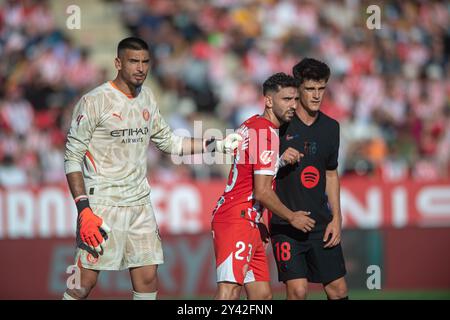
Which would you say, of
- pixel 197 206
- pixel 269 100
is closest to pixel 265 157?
pixel 269 100

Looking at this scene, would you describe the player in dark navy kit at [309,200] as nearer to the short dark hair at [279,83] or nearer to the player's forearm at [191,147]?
the short dark hair at [279,83]

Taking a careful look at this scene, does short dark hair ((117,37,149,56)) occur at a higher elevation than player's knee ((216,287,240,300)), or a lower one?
higher

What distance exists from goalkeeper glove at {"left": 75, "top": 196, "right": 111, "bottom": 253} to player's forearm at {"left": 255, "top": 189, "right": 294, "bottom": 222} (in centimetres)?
136

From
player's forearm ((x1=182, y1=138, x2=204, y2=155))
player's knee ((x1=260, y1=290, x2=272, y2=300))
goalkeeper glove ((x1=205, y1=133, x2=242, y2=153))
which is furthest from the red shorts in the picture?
player's forearm ((x1=182, y1=138, x2=204, y2=155))

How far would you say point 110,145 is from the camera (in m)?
7.52

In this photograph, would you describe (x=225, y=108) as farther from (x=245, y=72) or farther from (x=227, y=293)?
(x=227, y=293)

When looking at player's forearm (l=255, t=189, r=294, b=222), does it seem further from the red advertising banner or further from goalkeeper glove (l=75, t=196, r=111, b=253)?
the red advertising banner

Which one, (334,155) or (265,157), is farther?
(334,155)

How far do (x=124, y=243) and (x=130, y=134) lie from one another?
0.96 metres

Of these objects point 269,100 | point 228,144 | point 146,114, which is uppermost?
point 269,100

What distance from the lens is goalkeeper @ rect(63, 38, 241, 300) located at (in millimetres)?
7418
